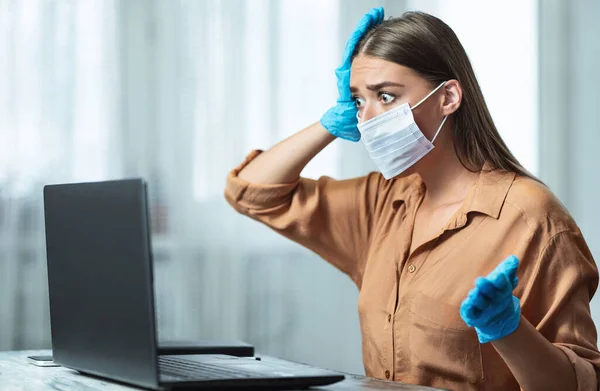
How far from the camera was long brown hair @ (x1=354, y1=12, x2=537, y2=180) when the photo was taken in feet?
4.92

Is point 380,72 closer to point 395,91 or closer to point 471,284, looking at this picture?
point 395,91

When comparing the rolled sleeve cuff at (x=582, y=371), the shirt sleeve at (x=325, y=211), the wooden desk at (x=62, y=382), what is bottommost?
the rolled sleeve cuff at (x=582, y=371)

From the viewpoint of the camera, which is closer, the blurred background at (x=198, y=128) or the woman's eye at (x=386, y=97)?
the woman's eye at (x=386, y=97)

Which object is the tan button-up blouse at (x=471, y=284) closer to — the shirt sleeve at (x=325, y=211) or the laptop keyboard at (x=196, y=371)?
the shirt sleeve at (x=325, y=211)

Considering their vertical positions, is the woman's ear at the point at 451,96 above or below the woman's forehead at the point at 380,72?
below

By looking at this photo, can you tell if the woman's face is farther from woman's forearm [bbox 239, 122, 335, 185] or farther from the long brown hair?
woman's forearm [bbox 239, 122, 335, 185]

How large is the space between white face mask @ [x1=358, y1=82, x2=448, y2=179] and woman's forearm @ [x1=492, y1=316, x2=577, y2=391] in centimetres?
43

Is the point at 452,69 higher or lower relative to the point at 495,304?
higher

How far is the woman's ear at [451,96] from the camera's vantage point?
1.51 metres

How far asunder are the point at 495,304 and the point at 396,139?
0.50 m

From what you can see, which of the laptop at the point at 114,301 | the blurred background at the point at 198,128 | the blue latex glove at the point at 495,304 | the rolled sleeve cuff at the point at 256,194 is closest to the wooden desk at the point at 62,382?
the laptop at the point at 114,301

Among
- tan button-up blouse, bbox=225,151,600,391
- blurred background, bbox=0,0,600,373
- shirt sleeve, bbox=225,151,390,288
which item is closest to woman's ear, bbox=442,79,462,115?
tan button-up blouse, bbox=225,151,600,391

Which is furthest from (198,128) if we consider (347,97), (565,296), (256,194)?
(565,296)

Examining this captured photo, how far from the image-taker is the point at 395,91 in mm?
1511
